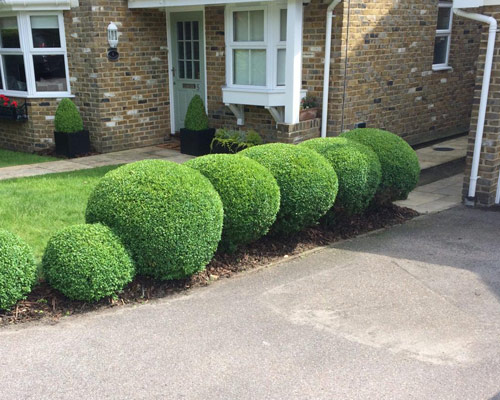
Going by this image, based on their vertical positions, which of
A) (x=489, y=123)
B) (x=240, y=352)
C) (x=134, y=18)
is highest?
(x=134, y=18)

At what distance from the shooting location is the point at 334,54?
9.83 metres

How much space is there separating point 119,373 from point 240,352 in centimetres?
93

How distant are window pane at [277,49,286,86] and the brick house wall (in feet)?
11.2

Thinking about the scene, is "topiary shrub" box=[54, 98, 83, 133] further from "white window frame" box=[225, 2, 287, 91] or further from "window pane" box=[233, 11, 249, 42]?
"window pane" box=[233, 11, 249, 42]

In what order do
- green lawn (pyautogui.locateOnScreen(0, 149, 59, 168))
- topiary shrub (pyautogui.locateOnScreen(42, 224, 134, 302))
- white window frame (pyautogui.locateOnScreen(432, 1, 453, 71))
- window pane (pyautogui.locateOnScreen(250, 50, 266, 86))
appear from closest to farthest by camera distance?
topiary shrub (pyautogui.locateOnScreen(42, 224, 134, 302)) < window pane (pyautogui.locateOnScreen(250, 50, 266, 86)) < green lawn (pyautogui.locateOnScreen(0, 149, 59, 168)) < white window frame (pyautogui.locateOnScreen(432, 1, 453, 71))

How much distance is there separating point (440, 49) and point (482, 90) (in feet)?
18.1

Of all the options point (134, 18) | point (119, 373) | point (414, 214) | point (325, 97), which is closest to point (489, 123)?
point (414, 214)

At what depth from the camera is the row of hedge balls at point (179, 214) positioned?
4.87 metres

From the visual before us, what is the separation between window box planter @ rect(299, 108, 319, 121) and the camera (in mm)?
9922

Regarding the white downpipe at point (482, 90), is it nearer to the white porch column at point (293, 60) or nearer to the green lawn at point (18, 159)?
the white porch column at point (293, 60)

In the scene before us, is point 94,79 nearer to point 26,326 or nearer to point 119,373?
point 26,326

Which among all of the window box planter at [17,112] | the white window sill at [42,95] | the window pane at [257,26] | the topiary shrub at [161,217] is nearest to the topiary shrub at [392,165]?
the topiary shrub at [161,217]

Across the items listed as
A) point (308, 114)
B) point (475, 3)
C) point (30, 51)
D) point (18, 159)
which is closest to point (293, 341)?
point (475, 3)

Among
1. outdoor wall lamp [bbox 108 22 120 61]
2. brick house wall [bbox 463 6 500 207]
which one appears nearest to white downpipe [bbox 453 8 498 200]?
brick house wall [bbox 463 6 500 207]
